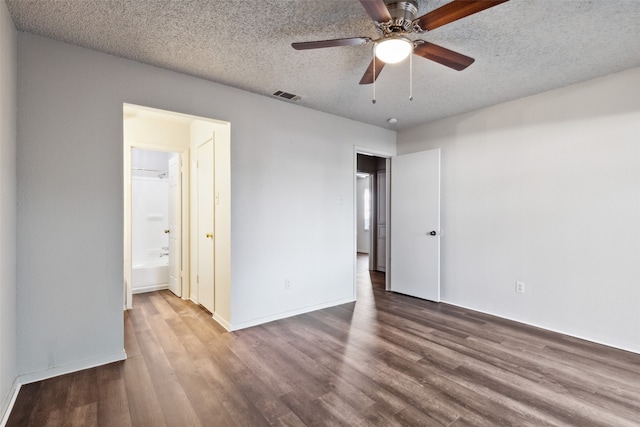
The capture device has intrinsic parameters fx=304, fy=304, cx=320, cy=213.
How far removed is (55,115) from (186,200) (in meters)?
2.16

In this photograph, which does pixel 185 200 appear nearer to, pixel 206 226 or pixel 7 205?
pixel 206 226

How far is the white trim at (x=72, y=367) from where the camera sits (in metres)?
2.20

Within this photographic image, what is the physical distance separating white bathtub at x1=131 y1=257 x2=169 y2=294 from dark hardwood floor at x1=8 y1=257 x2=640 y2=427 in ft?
4.92

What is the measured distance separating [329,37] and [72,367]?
322 cm

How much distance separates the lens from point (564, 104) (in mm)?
3156

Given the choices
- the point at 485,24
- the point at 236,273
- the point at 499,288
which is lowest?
the point at 499,288

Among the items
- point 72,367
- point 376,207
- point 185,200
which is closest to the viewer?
point 72,367

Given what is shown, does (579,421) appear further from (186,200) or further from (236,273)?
(186,200)

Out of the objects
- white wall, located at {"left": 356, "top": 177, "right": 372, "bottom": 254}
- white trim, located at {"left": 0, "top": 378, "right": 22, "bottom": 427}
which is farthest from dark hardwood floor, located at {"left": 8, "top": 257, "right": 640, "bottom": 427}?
white wall, located at {"left": 356, "top": 177, "right": 372, "bottom": 254}

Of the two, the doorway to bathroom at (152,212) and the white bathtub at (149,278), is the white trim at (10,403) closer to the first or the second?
the white bathtub at (149,278)

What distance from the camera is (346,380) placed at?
224cm

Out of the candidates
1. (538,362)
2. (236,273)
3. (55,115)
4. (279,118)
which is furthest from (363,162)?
(55,115)

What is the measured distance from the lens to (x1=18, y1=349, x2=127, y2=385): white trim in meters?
2.20

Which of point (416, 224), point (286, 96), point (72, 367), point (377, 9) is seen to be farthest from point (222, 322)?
point (377, 9)
